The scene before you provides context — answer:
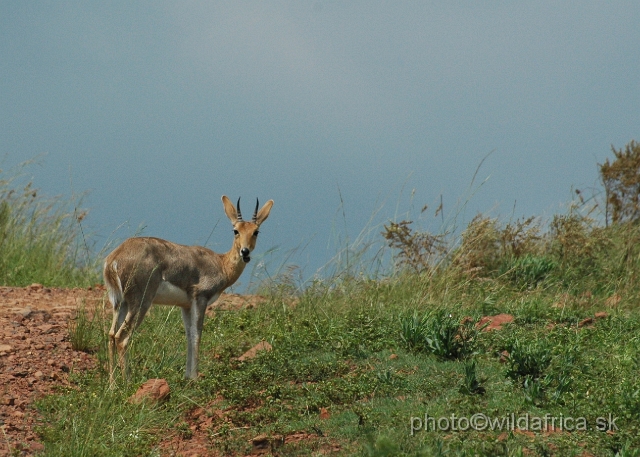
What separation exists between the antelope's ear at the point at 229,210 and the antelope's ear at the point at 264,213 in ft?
0.93

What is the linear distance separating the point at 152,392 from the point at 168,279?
1582 mm

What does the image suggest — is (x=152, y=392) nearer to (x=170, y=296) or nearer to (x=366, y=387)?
(x=170, y=296)

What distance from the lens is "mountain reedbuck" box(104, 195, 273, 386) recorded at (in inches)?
364

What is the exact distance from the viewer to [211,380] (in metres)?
8.82

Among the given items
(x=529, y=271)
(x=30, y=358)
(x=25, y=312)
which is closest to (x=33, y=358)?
(x=30, y=358)

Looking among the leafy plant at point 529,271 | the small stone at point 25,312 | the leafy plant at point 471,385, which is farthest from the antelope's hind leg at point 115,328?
the leafy plant at point 529,271

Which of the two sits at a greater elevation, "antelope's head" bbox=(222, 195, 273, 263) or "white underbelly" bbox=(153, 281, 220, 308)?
"antelope's head" bbox=(222, 195, 273, 263)

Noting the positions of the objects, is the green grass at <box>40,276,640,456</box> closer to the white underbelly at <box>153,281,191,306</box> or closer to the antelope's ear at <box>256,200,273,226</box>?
the white underbelly at <box>153,281,191,306</box>

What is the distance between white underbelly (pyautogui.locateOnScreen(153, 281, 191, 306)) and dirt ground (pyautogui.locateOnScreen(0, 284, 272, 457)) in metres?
0.89

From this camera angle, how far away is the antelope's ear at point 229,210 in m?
10.8

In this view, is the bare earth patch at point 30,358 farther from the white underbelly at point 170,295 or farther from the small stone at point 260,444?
the small stone at point 260,444

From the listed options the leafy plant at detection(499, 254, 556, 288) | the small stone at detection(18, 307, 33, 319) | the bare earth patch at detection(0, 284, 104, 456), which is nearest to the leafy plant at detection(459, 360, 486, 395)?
the bare earth patch at detection(0, 284, 104, 456)

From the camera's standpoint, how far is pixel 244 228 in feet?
34.3

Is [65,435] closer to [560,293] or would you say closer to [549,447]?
[549,447]
